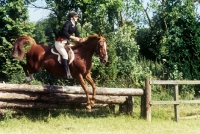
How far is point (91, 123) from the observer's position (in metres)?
10.3

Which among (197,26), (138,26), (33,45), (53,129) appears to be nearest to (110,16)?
(138,26)

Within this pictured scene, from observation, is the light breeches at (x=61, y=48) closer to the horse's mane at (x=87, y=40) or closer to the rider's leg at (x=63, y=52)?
the rider's leg at (x=63, y=52)

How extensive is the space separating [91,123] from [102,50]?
2405 mm

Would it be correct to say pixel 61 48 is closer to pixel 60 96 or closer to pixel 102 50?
pixel 102 50

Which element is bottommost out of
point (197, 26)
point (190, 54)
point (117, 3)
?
point (190, 54)

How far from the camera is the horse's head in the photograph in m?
9.47

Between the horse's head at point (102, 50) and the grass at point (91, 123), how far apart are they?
2.08 m

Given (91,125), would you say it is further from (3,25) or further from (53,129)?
(3,25)

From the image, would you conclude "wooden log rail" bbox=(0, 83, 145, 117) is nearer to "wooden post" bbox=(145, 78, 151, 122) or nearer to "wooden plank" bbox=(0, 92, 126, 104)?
"wooden plank" bbox=(0, 92, 126, 104)

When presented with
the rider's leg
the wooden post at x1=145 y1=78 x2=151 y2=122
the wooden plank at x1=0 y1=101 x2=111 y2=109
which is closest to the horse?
the rider's leg

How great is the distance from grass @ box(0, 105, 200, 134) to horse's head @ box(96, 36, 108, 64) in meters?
2.08

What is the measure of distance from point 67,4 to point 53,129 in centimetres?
2295

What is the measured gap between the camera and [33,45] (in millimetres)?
10828

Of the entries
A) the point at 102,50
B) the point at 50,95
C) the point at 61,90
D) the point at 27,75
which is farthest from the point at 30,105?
the point at 102,50
